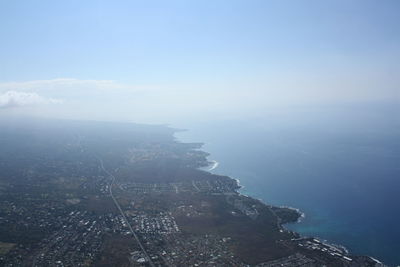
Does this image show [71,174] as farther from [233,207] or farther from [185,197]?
Result: [233,207]

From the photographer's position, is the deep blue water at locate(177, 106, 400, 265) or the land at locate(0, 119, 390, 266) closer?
the land at locate(0, 119, 390, 266)

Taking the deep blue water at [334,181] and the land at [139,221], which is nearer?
the land at [139,221]

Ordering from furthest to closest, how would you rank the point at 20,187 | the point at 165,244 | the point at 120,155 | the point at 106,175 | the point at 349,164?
1. the point at 120,155
2. the point at 349,164
3. the point at 106,175
4. the point at 20,187
5. the point at 165,244

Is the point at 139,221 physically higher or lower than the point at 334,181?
lower

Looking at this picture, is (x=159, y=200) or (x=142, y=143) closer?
(x=159, y=200)

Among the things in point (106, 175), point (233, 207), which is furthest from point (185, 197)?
point (106, 175)
